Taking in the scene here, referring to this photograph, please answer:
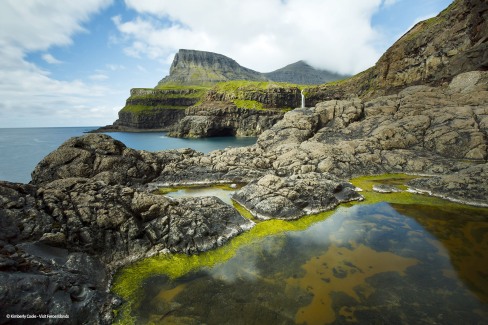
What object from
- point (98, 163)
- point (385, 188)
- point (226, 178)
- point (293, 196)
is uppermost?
point (98, 163)

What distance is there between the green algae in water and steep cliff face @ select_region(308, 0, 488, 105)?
52.2 metres

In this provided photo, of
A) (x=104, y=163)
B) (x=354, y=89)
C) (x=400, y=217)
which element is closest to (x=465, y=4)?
(x=354, y=89)

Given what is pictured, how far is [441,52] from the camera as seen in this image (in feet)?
228

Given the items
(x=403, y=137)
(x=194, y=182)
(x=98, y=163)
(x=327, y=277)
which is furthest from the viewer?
(x=403, y=137)

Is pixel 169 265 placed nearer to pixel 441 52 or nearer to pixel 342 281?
pixel 342 281

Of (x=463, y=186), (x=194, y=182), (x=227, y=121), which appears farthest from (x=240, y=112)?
(x=463, y=186)

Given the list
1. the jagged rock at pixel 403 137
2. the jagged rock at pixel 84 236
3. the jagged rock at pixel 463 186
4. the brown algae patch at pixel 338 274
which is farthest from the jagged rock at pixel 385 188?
the jagged rock at pixel 84 236

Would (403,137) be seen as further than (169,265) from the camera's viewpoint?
Yes

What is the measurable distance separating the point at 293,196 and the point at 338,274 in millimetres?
11289

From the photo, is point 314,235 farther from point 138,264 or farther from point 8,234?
point 8,234

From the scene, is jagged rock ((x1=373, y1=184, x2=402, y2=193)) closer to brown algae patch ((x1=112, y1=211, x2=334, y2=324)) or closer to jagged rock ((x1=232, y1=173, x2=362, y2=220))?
jagged rock ((x1=232, y1=173, x2=362, y2=220))

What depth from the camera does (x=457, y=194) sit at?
26.7 m

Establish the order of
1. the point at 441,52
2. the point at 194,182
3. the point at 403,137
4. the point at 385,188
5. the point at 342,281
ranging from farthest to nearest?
the point at 441,52 < the point at 403,137 < the point at 194,182 < the point at 385,188 < the point at 342,281

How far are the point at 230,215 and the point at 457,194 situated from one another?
2509 centimetres
